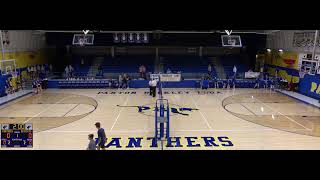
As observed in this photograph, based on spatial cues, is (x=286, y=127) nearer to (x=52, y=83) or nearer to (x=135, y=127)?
(x=135, y=127)

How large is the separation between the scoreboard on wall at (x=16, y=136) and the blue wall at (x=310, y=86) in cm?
1894

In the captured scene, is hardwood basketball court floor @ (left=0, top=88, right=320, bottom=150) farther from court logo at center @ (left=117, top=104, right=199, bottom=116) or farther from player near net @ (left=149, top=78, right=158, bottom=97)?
player near net @ (left=149, top=78, right=158, bottom=97)

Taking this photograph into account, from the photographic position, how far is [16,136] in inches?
320

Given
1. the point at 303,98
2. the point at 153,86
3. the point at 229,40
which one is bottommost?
the point at 303,98

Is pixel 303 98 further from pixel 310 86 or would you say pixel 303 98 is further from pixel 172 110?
pixel 172 110

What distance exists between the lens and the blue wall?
19.5m

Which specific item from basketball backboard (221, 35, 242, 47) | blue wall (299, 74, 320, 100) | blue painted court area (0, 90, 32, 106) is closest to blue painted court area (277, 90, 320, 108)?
blue wall (299, 74, 320, 100)

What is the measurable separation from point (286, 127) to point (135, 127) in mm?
7292

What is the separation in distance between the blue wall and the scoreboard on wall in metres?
18.9

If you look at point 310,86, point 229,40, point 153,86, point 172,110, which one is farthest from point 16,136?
point 229,40

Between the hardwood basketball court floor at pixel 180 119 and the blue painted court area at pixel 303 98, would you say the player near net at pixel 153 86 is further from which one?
the blue painted court area at pixel 303 98

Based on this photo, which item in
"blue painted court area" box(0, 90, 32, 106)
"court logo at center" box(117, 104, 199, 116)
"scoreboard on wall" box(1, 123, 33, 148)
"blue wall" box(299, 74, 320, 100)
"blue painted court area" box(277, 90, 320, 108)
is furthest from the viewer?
"blue wall" box(299, 74, 320, 100)

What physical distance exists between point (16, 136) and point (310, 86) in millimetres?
19934
